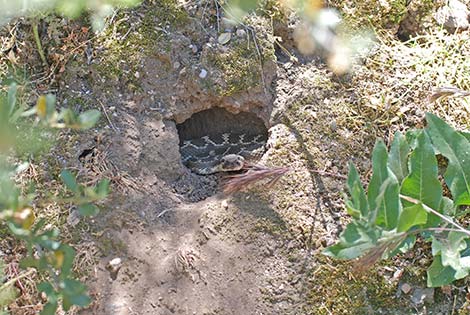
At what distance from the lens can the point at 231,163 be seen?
3.67m

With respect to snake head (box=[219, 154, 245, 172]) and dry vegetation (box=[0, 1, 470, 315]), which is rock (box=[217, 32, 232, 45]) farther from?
snake head (box=[219, 154, 245, 172])

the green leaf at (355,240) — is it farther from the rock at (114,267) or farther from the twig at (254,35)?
the twig at (254,35)

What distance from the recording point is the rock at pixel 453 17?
3684 millimetres

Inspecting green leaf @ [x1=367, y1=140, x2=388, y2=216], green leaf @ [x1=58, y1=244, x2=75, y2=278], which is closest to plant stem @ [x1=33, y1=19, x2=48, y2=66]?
green leaf @ [x1=58, y1=244, x2=75, y2=278]

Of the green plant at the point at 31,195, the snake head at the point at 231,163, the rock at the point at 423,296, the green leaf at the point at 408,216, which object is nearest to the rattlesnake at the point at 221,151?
the snake head at the point at 231,163

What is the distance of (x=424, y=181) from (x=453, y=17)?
1.36m

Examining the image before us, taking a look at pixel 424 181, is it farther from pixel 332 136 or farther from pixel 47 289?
pixel 47 289

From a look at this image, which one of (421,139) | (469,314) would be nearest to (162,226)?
(421,139)

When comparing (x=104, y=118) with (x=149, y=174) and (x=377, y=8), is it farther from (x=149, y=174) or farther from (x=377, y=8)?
(x=377, y=8)

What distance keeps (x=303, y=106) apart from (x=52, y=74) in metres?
1.32

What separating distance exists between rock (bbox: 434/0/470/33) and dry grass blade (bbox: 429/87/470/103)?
569 millimetres

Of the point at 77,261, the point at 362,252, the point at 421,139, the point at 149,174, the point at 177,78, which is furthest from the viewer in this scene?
the point at 177,78

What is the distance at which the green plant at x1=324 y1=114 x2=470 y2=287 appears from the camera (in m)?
2.40

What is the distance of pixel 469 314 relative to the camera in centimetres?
292
